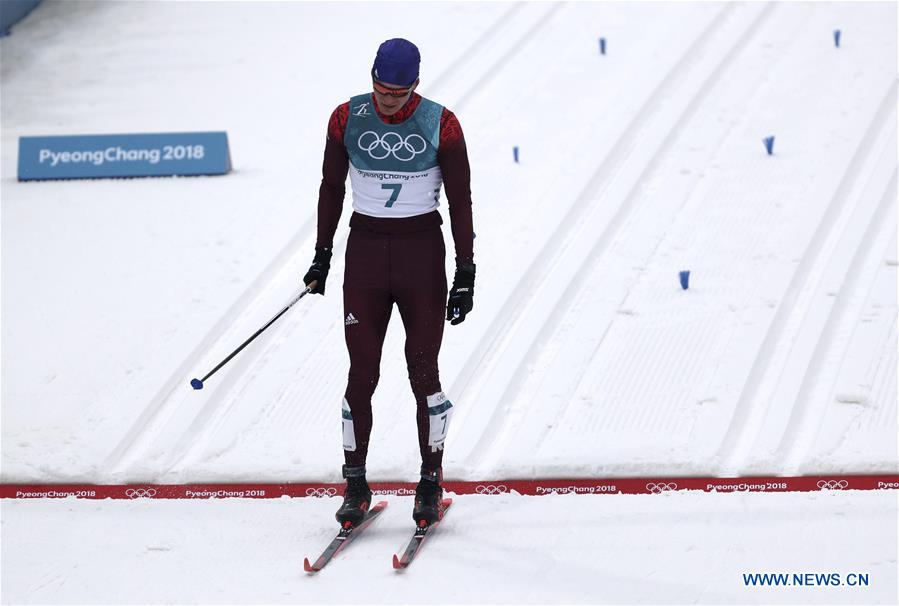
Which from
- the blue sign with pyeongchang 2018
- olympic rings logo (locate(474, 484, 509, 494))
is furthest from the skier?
the blue sign with pyeongchang 2018

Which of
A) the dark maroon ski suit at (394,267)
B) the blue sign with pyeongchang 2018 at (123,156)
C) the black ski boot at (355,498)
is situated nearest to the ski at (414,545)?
the black ski boot at (355,498)

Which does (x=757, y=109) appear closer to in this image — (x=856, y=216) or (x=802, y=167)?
(x=802, y=167)

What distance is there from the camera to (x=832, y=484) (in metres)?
4.70

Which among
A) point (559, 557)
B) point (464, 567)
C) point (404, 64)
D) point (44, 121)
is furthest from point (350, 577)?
point (44, 121)

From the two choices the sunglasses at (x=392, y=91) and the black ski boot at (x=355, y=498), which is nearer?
the sunglasses at (x=392, y=91)

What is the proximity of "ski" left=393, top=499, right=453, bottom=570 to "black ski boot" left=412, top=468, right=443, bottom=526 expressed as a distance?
0.7 inches

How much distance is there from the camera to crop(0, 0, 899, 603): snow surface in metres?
4.23

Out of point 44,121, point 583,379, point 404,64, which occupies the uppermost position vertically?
point 404,64

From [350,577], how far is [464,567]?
0.36m

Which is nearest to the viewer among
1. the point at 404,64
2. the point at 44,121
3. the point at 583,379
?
the point at 404,64

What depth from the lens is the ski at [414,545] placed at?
4.00 m

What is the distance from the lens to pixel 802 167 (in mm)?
7805

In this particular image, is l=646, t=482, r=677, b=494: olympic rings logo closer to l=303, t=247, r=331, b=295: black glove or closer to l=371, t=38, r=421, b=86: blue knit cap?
l=303, t=247, r=331, b=295: black glove

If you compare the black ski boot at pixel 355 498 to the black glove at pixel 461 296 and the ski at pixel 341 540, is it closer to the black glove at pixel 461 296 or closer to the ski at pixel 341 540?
the ski at pixel 341 540
